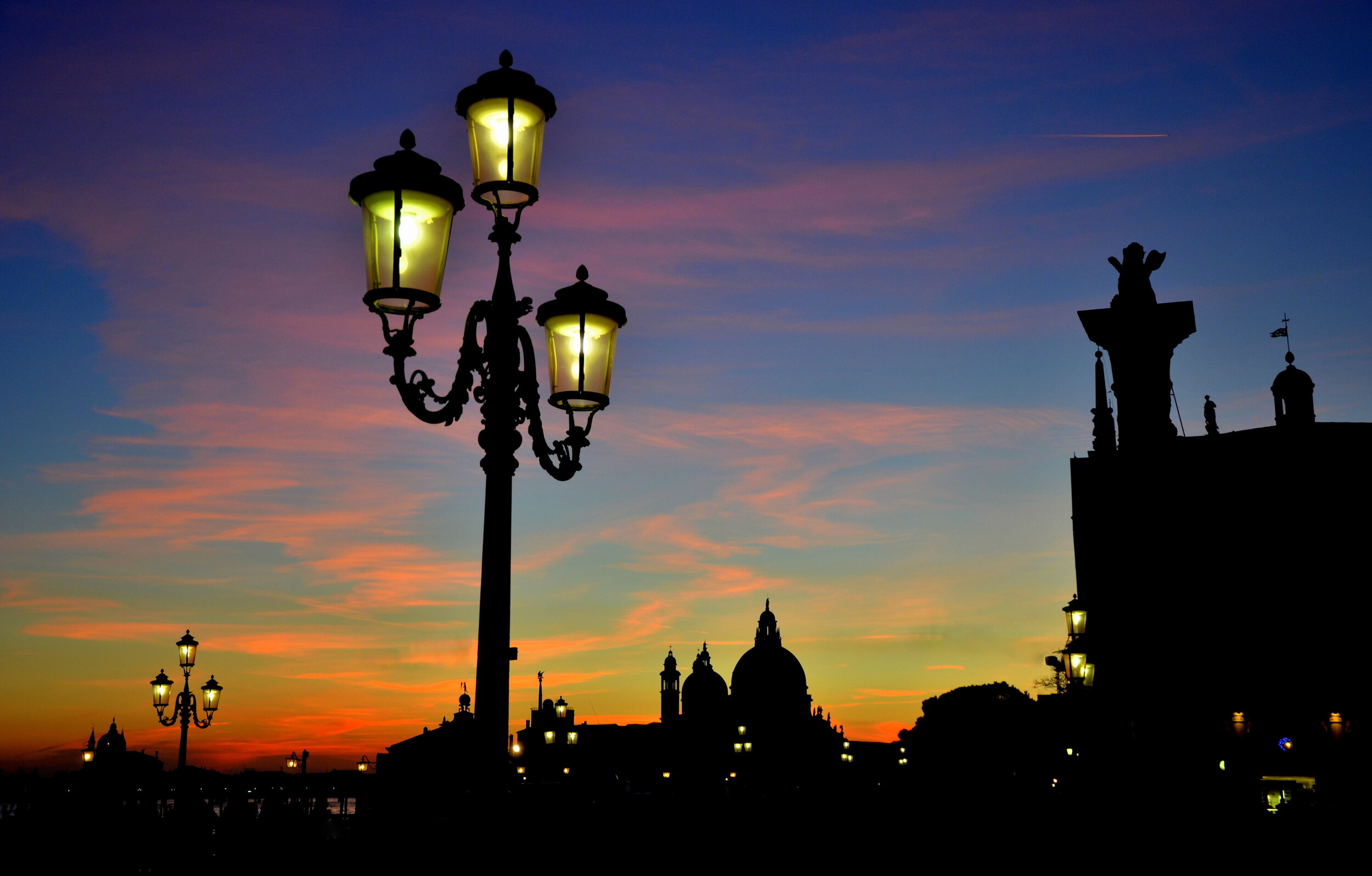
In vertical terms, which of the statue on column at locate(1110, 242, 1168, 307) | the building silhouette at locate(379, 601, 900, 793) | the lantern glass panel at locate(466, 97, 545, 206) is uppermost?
the statue on column at locate(1110, 242, 1168, 307)

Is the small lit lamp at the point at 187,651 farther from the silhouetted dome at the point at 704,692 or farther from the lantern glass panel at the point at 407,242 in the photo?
the silhouetted dome at the point at 704,692

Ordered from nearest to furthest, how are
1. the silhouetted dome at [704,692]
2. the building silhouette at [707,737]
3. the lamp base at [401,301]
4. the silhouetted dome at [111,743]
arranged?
the lamp base at [401,301] → the silhouetted dome at [111,743] → the building silhouette at [707,737] → the silhouetted dome at [704,692]

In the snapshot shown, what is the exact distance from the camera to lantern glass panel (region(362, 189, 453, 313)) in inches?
255

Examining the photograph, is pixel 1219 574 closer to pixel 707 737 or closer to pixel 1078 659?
pixel 1078 659

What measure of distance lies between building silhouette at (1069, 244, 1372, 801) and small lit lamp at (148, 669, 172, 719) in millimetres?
24676

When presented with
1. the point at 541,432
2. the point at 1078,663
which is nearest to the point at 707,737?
the point at 1078,663

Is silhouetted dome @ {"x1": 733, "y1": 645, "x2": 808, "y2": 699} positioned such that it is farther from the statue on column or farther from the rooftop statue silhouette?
the statue on column

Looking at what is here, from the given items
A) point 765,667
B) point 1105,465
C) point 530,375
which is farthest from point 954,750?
point 530,375

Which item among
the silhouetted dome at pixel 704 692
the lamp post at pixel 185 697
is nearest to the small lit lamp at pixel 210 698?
the lamp post at pixel 185 697

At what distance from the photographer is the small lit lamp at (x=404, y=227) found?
21.1 ft

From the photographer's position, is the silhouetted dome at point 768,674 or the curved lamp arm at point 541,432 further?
the silhouetted dome at point 768,674

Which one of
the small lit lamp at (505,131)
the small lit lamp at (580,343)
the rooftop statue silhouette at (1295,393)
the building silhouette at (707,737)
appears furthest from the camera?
the building silhouette at (707,737)

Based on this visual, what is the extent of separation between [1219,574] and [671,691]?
12530cm

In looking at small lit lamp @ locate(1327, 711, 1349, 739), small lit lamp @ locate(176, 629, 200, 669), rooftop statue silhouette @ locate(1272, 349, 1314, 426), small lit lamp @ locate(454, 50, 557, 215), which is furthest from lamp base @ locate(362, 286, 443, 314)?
rooftop statue silhouette @ locate(1272, 349, 1314, 426)
